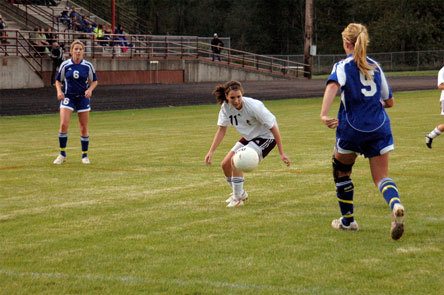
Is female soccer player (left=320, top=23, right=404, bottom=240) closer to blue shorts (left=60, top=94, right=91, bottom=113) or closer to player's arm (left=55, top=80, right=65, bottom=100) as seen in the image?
player's arm (left=55, top=80, right=65, bottom=100)

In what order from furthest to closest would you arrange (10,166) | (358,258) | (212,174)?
1. (10,166)
2. (212,174)
3. (358,258)

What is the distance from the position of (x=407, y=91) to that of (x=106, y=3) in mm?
27786

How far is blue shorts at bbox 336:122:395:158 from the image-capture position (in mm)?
8430

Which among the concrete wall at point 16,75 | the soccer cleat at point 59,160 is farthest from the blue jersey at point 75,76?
the concrete wall at point 16,75

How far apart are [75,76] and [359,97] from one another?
8515 mm

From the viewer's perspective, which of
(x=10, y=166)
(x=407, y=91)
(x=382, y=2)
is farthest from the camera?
(x=382, y=2)

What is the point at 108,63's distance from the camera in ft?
147

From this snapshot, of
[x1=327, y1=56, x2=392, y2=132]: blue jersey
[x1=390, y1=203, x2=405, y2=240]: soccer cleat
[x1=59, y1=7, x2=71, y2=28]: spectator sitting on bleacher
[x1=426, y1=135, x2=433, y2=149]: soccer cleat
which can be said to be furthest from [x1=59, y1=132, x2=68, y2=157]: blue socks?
[x1=59, y1=7, x2=71, y2=28]: spectator sitting on bleacher

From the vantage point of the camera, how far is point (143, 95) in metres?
37.1

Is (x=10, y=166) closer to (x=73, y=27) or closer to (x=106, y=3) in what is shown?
(x=73, y=27)

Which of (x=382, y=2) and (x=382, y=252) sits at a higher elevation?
(x=382, y=2)

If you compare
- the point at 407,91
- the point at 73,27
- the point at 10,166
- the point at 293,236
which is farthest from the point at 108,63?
the point at 293,236

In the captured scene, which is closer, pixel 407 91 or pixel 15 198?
pixel 15 198

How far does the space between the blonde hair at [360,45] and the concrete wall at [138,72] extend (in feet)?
105
